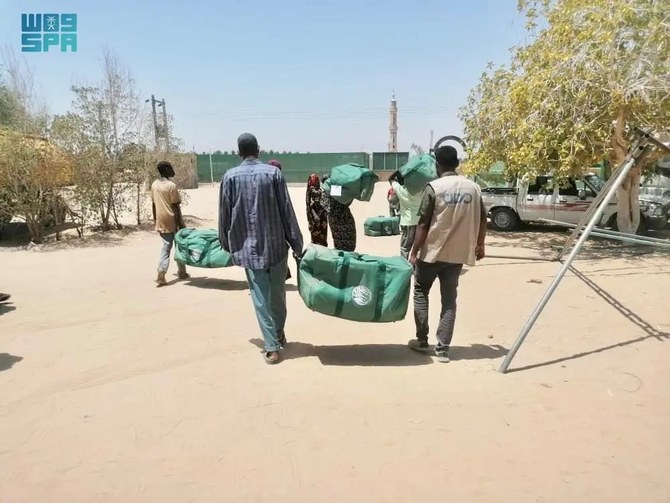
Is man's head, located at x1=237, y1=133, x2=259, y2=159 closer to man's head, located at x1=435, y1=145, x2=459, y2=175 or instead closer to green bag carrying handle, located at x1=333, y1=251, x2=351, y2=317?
green bag carrying handle, located at x1=333, y1=251, x2=351, y2=317

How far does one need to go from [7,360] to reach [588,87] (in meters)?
8.05

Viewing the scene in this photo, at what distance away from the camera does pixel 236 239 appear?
12.7ft

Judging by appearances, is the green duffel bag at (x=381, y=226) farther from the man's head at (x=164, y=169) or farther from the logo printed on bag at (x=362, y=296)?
the logo printed on bag at (x=362, y=296)

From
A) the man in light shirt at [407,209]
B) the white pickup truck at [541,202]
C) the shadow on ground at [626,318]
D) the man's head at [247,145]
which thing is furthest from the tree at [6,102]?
the shadow on ground at [626,318]

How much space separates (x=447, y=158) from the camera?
383cm

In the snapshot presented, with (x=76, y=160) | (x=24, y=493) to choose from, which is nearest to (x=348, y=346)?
(x=24, y=493)

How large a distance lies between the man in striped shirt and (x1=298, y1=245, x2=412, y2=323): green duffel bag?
1.00ft

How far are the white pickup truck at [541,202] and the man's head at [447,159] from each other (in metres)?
7.51

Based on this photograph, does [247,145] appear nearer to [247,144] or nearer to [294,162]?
[247,144]

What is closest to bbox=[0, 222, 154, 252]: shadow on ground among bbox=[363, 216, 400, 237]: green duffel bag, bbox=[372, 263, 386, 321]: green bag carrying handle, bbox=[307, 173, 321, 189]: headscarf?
bbox=[363, 216, 400, 237]: green duffel bag

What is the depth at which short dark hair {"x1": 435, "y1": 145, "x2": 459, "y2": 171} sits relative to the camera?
3.82 meters

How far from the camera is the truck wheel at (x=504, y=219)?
12.8 meters

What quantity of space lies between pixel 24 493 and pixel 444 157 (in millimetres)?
3329

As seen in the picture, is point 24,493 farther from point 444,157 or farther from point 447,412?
point 444,157
